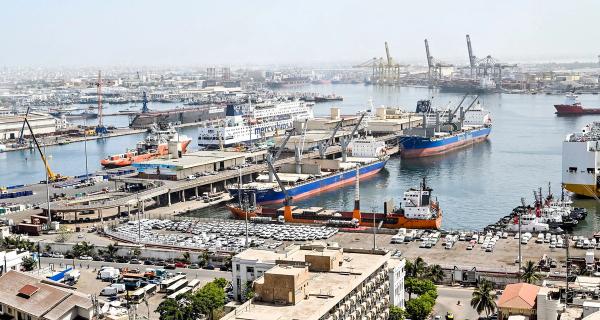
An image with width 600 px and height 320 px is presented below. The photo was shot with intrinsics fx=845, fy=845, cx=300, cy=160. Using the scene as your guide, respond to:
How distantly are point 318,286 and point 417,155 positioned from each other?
1951 cm

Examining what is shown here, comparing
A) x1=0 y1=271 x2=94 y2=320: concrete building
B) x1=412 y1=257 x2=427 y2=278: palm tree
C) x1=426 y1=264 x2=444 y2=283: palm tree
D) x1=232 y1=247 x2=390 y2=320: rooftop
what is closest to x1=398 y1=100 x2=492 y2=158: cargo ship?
x1=426 y1=264 x2=444 y2=283: palm tree

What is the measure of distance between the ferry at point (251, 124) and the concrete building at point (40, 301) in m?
17.5

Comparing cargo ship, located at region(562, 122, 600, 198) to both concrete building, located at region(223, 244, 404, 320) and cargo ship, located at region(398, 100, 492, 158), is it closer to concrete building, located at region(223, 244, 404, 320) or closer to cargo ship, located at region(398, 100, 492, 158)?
cargo ship, located at region(398, 100, 492, 158)

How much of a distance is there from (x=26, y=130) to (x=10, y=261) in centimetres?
2460

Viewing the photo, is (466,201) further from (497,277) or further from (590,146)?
(497,277)

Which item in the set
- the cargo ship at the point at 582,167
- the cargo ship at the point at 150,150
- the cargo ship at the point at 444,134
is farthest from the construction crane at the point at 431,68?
the cargo ship at the point at 582,167

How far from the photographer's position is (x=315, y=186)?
20.1m

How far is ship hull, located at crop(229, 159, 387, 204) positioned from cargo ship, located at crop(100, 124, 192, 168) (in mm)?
4904

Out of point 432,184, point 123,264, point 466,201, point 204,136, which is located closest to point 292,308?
point 123,264

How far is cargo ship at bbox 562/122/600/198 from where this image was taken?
17906 mm

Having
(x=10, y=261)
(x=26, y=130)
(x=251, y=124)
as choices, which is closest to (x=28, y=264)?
(x=10, y=261)

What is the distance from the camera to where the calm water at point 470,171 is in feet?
58.8

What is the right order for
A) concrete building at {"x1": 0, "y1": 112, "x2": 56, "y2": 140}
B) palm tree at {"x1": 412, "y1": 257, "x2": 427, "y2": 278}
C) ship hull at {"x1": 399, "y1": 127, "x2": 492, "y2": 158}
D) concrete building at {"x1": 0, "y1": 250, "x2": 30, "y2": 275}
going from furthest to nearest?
concrete building at {"x1": 0, "y1": 112, "x2": 56, "y2": 140}, ship hull at {"x1": 399, "y1": 127, "x2": 492, "y2": 158}, concrete building at {"x1": 0, "y1": 250, "x2": 30, "y2": 275}, palm tree at {"x1": 412, "y1": 257, "x2": 427, "y2": 278}

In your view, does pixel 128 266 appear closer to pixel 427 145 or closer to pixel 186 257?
pixel 186 257
